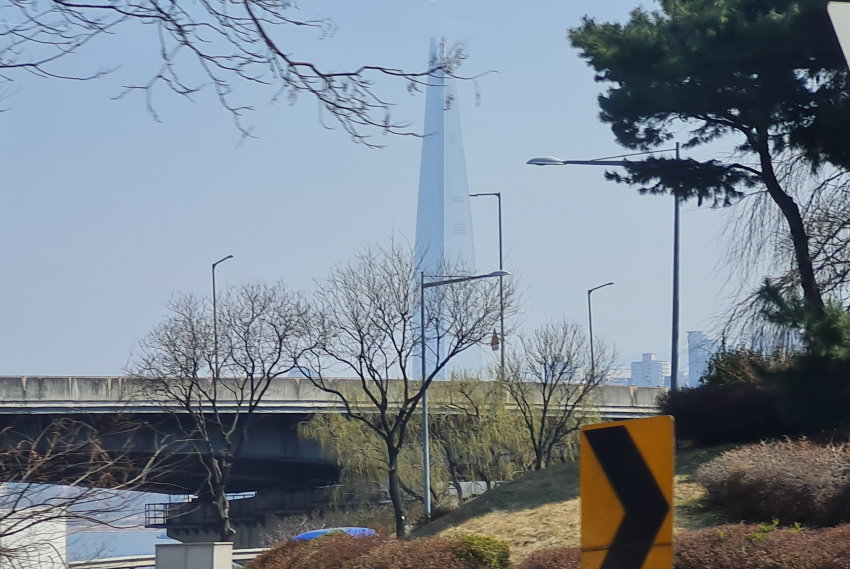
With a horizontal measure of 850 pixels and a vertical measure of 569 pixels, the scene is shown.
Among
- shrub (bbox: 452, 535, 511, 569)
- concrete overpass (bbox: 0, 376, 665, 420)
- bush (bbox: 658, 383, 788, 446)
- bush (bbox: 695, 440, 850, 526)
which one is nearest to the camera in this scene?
bush (bbox: 695, 440, 850, 526)

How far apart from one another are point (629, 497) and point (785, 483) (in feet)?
37.2

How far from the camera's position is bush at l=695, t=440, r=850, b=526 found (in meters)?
14.4

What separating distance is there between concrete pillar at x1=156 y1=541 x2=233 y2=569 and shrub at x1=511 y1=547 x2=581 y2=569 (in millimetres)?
11093

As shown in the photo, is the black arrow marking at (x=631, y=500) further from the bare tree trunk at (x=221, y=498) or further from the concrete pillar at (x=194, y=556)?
the bare tree trunk at (x=221, y=498)

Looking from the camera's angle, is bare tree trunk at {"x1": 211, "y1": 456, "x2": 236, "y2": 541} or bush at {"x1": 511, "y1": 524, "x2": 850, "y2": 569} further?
bare tree trunk at {"x1": 211, "y1": 456, "x2": 236, "y2": 541}

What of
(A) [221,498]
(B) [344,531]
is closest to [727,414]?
(B) [344,531]

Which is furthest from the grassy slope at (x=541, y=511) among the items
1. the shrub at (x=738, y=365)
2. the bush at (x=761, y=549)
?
the bush at (x=761, y=549)

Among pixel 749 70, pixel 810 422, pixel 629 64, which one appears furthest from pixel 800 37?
pixel 810 422

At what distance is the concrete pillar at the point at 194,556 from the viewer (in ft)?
77.6

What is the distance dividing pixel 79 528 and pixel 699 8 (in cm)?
1731

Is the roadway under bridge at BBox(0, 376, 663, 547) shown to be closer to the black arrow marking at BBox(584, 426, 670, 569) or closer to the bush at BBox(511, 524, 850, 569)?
the bush at BBox(511, 524, 850, 569)

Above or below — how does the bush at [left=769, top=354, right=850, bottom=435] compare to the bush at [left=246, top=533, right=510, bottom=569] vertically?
above

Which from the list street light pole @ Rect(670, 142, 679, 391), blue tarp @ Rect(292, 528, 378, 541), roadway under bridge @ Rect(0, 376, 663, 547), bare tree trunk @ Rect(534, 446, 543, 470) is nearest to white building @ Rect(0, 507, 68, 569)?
blue tarp @ Rect(292, 528, 378, 541)

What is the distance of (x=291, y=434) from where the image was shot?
5088 cm
